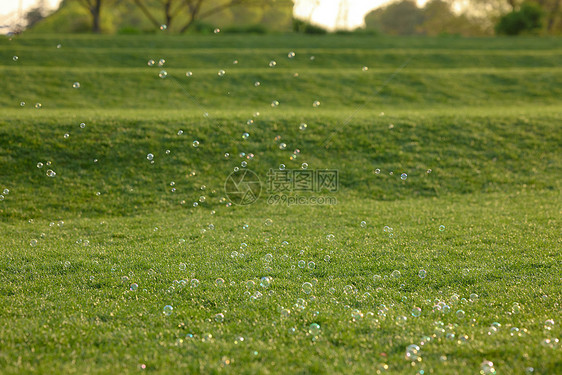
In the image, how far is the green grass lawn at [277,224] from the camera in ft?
13.2

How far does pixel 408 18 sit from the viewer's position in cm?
5916

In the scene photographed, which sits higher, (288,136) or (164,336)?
(288,136)

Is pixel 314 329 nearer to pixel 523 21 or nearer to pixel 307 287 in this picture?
pixel 307 287

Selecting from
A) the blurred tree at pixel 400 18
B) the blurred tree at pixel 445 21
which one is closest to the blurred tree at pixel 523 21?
the blurred tree at pixel 445 21

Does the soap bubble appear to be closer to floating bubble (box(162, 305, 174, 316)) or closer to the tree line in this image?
floating bubble (box(162, 305, 174, 316))

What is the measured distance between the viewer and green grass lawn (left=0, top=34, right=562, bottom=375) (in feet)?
13.2

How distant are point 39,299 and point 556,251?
7013mm

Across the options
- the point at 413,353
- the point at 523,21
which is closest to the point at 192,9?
the point at 523,21

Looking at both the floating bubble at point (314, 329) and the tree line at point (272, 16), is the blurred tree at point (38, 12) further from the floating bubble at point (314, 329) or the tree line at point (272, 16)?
the floating bubble at point (314, 329)

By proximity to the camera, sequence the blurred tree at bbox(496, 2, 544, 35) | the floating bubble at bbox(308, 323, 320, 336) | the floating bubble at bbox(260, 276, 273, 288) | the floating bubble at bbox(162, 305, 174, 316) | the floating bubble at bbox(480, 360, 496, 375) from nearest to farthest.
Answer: the floating bubble at bbox(480, 360, 496, 375), the floating bubble at bbox(308, 323, 320, 336), the floating bubble at bbox(162, 305, 174, 316), the floating bubble at bbox(260, 276, 273, 288), the blurred tree at bbox(496, 2, 544, 35)

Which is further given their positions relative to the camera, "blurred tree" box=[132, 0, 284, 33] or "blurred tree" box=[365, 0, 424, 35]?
"blurred tree" box=[365, 0, 424, 35]

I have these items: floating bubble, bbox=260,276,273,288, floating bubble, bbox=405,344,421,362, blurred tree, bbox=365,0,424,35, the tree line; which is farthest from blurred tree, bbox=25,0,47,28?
floating bubble, bbox=405,344,421,362

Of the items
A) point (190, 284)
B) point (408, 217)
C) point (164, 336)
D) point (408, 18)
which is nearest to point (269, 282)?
point (190, 284)

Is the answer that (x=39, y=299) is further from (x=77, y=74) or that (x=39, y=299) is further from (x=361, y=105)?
(x=77, y=74)
